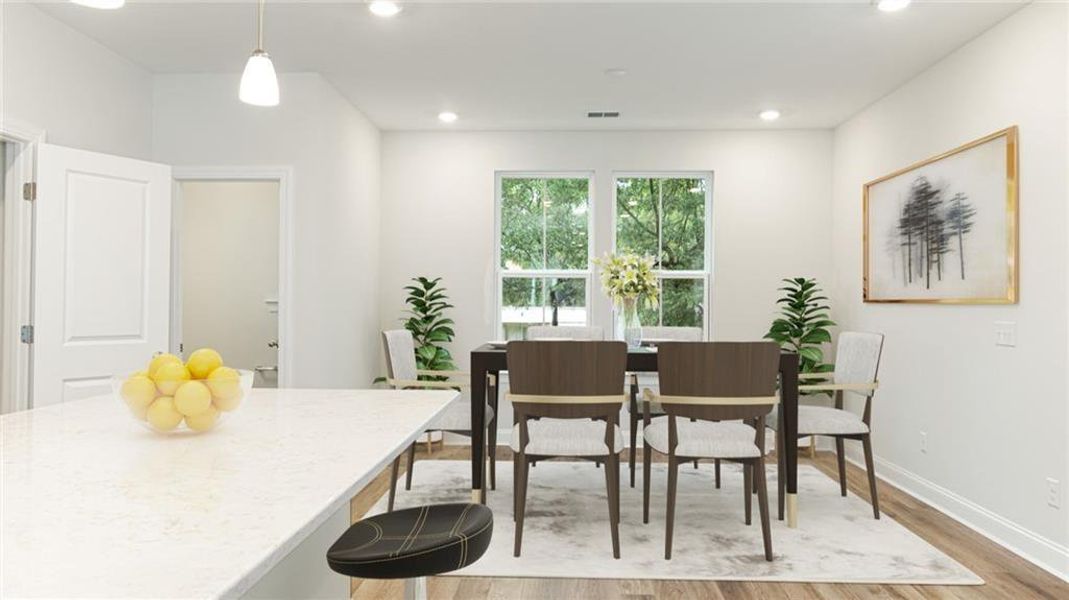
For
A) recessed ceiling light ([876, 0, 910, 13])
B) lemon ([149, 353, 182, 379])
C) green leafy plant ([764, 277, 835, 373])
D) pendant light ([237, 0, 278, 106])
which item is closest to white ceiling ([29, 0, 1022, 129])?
recessed ceiling light ([876, 0, 910, 13])

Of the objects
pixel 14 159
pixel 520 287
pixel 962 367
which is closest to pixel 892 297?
pixel 962 367

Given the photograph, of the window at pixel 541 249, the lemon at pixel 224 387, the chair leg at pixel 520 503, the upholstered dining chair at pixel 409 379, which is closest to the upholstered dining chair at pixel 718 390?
the chair leg at pixel 520 503

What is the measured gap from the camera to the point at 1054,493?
9.60 ft

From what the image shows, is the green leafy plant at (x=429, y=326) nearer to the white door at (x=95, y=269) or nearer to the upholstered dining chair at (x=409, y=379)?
the upholstered dining chair at (x=409, y=379)

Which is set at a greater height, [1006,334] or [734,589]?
[1006,334]

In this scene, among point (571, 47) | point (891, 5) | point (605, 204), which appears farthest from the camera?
point (605, 204)

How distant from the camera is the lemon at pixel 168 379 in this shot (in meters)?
1.30

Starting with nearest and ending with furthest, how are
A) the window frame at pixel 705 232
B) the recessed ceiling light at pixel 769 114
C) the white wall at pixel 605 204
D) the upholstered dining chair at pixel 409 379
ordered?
the upholstered dining chair at pixel 409 379 → the recessed ceiling light at pixel 769 114 → the white wall at pixel 605 204 → the window frame at pixel 705 232

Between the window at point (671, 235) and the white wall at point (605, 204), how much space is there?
0.14 metres

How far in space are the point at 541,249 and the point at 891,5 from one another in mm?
3259

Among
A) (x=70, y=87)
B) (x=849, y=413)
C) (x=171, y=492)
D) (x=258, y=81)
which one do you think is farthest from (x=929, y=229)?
(x=70, y=87)

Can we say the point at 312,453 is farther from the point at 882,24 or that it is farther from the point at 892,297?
the point at 892,297

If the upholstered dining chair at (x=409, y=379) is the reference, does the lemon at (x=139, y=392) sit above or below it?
above

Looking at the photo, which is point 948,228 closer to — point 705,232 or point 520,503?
point 705,232
